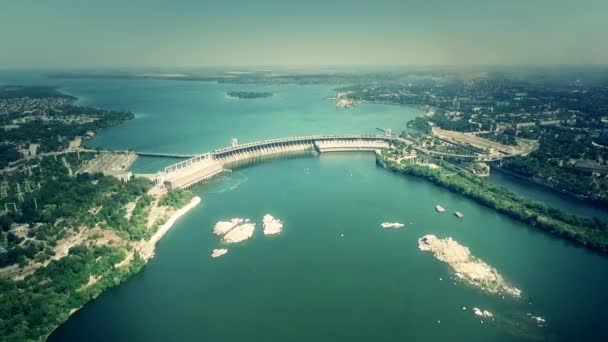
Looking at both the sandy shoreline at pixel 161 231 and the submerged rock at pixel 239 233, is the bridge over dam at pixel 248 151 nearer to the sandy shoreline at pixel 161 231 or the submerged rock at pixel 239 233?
the sandy shoreline at pixel 161 231

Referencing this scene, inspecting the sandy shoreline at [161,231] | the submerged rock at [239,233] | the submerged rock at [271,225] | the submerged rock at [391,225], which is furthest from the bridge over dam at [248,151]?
the submerged rock at [391,225]

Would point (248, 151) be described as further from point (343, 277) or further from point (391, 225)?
point (343, 277)

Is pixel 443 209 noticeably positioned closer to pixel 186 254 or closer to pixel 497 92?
pixel 186 254

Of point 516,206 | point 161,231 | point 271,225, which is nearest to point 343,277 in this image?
point 271,225

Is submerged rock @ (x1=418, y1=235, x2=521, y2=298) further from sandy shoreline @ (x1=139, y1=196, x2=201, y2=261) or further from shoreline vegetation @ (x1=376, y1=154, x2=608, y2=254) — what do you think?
sandy shoreline @ (x1=139, y1=196, x2=201, y2=261)

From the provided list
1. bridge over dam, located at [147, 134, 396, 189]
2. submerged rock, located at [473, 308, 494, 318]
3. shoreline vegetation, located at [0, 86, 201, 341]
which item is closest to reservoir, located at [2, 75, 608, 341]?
submerged rock, located at [473, 308, 494, 318]

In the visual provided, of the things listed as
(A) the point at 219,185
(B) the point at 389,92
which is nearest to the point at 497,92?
(B) the point at 389,92

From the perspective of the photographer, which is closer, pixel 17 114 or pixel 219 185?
pixel 219 185
